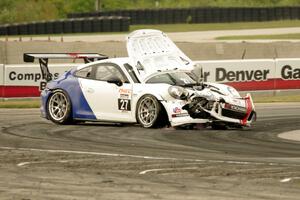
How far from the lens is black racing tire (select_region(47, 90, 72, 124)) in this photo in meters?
17.5

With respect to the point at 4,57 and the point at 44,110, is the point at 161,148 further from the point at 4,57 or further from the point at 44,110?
the point at 4,57

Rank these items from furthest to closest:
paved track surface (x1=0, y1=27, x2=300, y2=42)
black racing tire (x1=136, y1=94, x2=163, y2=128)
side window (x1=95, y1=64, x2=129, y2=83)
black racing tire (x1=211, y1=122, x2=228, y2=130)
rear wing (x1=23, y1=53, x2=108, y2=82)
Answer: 1. paved track surface (x1=0, y1=27, x2=300, y2=42)
2. rear wing (x1=23, y1=53, x2=108, y2=82)
3. side window (x1=95, y1=64, x2=129, y2=83)
4. black racing tire (x1=211, y1=122, x2=228, y2=130)
5. black racing tire (x1=136, y1=94, x2=163, y2=128)

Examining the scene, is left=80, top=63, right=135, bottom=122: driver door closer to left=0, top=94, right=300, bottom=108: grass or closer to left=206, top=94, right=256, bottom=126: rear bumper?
left=206, top=94, right=256, bottom=126: rear bumper

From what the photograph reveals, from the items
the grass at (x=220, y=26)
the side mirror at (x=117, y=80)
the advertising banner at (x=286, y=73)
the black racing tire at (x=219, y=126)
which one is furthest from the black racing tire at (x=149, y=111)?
the grass at (x=220, y=26)

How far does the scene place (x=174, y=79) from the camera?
16922mm

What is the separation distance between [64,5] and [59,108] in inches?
2265

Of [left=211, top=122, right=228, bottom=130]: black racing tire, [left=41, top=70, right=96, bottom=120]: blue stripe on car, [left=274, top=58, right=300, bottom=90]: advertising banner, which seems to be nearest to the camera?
[left=211, top=122, right=228, bottom=130]: black racing tire

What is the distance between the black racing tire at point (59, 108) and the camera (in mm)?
17484

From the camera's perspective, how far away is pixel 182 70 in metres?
17.3

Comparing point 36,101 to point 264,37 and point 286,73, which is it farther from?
point 264,37

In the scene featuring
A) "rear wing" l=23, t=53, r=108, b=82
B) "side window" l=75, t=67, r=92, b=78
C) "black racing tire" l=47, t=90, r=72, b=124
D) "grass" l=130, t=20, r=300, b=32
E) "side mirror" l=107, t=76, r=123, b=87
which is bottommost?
"black racing tire" l=47, t=90, r=72, b=124

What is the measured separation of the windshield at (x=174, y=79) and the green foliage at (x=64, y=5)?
45.9 meters

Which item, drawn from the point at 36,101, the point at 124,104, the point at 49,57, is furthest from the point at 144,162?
the point at 36,101

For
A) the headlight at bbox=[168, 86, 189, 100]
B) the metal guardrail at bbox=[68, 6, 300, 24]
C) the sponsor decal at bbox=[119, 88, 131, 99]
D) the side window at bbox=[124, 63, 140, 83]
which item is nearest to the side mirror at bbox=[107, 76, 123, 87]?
the sponsor decal at bbox=[119, 88, 131, 99]
